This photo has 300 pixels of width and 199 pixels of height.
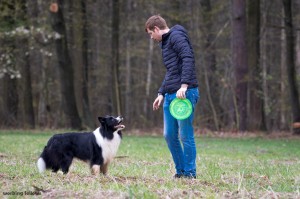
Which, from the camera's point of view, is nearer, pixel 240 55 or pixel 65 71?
pixel 240 55

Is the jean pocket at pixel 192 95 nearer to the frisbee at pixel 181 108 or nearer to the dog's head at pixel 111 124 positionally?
the frisbee at pixel 181 108

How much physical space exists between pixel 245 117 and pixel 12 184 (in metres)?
20.2

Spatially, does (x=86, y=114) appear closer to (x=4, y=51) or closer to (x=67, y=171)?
(x=4, y=51)

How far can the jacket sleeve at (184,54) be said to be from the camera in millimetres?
7516

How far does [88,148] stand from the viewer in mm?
9258

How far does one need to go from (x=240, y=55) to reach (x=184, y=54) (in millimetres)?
18297

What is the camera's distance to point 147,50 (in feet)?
119

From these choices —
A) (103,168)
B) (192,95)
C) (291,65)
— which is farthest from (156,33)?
(291,65)

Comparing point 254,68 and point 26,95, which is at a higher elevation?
point 254,68

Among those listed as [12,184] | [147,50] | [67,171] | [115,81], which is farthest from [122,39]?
[12,184]

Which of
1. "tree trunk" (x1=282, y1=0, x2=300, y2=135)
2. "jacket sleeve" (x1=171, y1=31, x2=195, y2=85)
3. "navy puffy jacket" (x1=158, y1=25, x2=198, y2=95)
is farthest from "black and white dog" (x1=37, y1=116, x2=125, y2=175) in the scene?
"tree trunk" (x1=282, y1=0, x2=300, y2=135)

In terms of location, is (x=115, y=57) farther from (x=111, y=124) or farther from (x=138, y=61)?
(x=111, y=124)

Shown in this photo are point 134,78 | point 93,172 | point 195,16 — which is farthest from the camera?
point 134,78

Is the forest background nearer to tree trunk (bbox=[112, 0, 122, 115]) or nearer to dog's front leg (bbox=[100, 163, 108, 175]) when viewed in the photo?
tree trunk (bbox=[112, 0, 122, 115])
